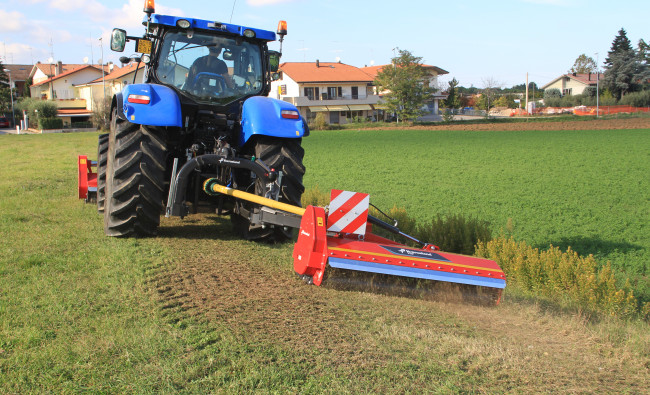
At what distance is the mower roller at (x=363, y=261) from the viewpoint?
4.43 metres

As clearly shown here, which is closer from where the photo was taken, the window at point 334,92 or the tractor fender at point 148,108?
the tractor fender at point 148,108

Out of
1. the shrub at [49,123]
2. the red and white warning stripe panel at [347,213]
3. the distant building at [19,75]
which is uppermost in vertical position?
the distant building at [19,75]

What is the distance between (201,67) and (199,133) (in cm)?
80

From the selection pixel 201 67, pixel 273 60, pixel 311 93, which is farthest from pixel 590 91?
pixel 201 67

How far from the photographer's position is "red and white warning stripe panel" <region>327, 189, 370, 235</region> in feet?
15.5

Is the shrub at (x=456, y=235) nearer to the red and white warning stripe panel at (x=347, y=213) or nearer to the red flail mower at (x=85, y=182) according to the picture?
the red and white warning stripe panel at (x=347, y=213)

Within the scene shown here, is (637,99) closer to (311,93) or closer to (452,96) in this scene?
(452,96)

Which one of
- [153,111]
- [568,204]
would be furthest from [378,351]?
[568,204]

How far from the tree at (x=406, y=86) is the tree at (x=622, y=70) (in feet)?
81.3

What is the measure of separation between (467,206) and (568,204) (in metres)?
2.03

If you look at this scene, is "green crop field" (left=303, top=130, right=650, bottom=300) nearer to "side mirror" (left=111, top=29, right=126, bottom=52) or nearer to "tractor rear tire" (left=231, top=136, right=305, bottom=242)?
"tractor rear tire" (left=231, top=136, right=305, bottom=242)

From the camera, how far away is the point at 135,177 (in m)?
5.60

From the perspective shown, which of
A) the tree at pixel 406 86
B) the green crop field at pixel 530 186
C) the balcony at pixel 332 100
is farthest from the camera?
the balcony at pixel 332 100

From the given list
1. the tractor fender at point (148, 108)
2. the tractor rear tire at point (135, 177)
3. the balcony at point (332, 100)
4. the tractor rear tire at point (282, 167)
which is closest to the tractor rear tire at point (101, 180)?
the tractor rear tire at point (135, 177)
